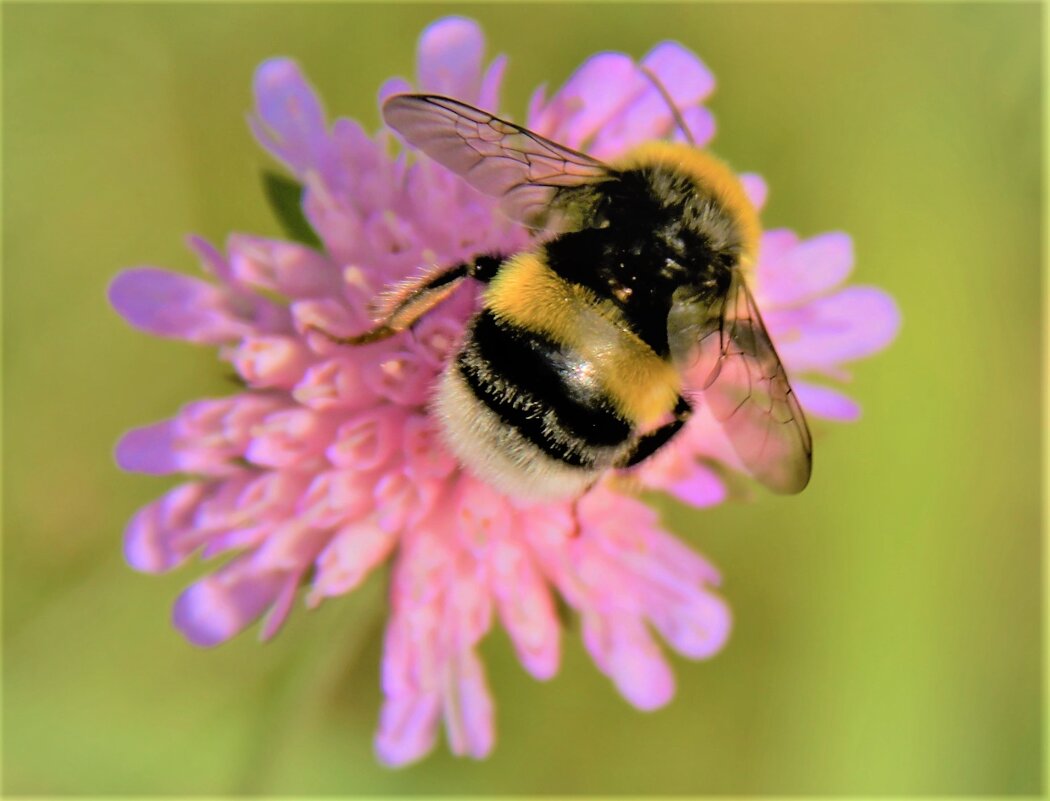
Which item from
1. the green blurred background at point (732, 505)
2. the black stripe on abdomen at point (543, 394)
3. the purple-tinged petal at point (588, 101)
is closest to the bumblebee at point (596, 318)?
the black stripe on abdomen at point (543, 394)

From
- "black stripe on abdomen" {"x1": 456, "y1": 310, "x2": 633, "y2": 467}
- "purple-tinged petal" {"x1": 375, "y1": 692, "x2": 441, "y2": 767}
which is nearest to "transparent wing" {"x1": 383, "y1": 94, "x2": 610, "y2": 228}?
"black stripe on abdomen" {"x1": 456, "y1": 310, "x2": 633, "y2": 467}

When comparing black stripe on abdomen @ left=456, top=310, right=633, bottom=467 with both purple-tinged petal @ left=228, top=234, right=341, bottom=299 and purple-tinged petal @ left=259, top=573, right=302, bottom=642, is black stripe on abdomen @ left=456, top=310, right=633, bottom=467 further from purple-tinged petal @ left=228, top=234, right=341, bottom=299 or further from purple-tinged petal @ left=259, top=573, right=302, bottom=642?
purple-tinged petal @ left=259, top=573, right=302, bottom=642

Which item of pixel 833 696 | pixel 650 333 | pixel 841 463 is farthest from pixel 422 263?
pixel 833 696

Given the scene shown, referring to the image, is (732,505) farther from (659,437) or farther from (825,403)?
(659,437)

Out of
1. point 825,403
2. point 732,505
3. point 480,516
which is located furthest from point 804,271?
point 732,505

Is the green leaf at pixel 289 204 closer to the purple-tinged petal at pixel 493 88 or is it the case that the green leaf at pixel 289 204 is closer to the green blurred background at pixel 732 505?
the purple-tinged petal at pixel 493 88

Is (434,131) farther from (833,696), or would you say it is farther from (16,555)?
(833,696)
